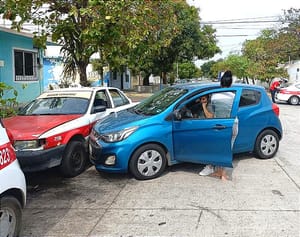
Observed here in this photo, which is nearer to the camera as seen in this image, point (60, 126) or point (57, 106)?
point (60, 126)

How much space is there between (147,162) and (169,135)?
61 centimetres

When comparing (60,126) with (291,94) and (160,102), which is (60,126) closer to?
(160,102)

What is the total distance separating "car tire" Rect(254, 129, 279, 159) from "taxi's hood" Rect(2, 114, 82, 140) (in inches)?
145

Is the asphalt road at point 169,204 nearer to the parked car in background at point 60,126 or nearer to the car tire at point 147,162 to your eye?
the car tire at point 147,162

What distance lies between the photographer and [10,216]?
3596mm

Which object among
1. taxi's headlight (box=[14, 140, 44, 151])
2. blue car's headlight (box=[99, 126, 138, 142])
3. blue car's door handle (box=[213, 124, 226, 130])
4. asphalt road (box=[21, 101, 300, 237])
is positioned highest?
blue car's door handle (box=[213, 124, 226, 130])

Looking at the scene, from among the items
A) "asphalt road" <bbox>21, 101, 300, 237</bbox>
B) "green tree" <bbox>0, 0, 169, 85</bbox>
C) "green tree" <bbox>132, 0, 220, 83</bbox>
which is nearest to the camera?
"asphalt road" <bbox>21, 101, 300, 237</bbox>

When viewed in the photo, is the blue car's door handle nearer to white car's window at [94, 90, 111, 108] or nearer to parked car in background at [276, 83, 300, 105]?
white car's window at [94, 90, 111, 108]

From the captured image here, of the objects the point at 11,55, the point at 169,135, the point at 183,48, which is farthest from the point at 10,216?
the point at 183,48

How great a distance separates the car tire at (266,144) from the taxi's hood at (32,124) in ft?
12.1

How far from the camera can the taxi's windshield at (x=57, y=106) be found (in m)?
7.14

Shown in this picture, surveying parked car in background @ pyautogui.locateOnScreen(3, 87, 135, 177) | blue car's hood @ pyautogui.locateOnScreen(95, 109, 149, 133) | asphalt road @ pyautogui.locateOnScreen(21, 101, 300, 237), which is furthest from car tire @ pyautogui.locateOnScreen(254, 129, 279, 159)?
parked car in background @ pyautogui.locateOnScreen(3, 87, 135, 177)

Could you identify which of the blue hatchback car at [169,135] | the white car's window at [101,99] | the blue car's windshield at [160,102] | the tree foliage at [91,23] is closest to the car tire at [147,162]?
the blue hatchback car at [169,135]

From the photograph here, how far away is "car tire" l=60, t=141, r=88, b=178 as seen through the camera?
240 inches
